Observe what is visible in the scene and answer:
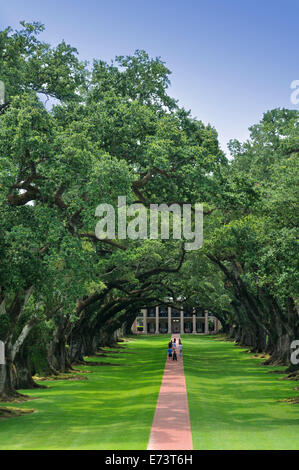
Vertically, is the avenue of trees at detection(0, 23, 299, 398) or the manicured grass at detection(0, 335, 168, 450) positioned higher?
the avenue of trees at detection(0, 23, 299, 398)

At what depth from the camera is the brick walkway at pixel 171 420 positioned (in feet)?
58.9

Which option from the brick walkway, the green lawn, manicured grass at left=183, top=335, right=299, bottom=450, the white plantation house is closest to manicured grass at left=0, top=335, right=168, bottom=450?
the green lawn

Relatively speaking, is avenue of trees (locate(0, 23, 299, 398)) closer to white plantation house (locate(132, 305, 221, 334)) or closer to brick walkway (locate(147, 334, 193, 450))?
brick walkway (locate(147, 334, 193, 450))

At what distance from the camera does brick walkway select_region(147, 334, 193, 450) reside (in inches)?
707

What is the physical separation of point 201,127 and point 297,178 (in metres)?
4.80

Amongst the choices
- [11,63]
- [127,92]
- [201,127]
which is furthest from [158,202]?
[11,63]

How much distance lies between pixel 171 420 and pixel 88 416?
3.94 metres

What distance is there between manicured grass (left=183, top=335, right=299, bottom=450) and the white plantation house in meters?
122

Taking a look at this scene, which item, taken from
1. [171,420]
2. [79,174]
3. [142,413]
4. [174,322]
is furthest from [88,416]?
[174,322]

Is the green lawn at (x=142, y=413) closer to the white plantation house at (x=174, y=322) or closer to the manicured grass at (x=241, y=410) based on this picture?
the manicured grass at (x=241, y=410)

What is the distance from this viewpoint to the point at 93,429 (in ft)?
71.5

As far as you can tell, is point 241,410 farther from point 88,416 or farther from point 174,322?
point 174,322
